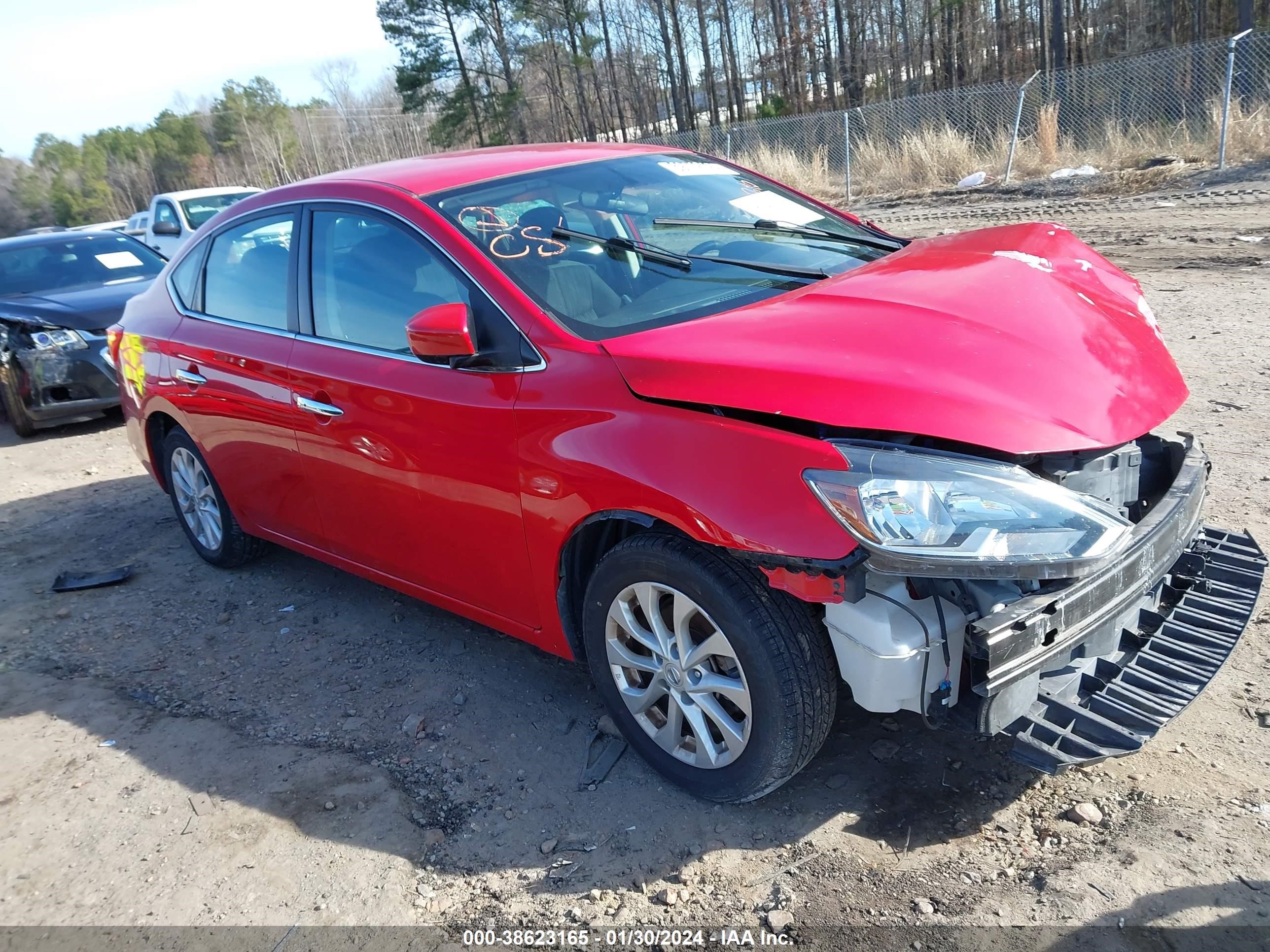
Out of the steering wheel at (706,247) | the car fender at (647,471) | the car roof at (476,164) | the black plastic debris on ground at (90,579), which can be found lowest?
the black plastic debris on ground at (90,579)

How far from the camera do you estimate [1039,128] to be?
54.6 feet

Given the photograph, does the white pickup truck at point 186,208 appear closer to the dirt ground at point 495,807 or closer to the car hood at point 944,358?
the dirt ground at point 495,807

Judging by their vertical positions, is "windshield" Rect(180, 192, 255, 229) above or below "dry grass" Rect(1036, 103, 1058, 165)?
above

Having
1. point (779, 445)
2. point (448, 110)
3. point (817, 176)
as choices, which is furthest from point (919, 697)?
point (448, 110)

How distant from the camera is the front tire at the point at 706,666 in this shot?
8.19 ft

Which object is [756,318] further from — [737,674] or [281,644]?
[281,644]

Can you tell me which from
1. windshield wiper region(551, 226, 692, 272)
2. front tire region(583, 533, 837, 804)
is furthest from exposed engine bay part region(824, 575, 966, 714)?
windshield wiper region(551, 226, 692, 272)

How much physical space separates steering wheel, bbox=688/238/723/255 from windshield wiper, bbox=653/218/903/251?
4.2 inches

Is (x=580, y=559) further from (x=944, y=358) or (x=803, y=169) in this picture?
(x=803, y=169)

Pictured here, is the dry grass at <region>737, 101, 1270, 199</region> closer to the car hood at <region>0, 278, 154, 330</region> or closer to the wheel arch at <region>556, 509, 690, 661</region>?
the car hood at <region>0, 278, 154, 330</region>

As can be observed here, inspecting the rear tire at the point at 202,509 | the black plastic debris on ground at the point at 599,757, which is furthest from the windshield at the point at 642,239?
the rear tire at the point at 202,509

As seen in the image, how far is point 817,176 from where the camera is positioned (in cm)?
1980

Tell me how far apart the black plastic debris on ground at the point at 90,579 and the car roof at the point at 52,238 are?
5.89 meters

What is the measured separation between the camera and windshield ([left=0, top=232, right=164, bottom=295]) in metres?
9.27
